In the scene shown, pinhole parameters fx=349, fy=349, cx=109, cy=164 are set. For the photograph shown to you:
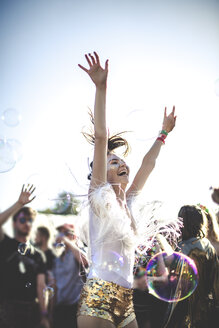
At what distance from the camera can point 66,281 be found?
542 centimetres

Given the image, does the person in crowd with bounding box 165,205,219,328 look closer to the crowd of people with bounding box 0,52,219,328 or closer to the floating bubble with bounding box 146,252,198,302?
the crowd of people with bounding box 0,52,219,328

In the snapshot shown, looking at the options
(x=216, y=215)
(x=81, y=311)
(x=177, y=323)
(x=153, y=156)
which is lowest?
(x=177, y=323)

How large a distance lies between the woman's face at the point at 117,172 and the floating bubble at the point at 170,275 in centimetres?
97

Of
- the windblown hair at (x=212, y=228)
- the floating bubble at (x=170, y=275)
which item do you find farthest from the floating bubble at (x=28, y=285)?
the windblown hair at (x=212, y=228)

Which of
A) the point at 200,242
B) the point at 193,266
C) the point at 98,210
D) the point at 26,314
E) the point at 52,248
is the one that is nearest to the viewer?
the point at 98,210

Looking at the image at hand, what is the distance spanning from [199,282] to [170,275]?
297 millimetres

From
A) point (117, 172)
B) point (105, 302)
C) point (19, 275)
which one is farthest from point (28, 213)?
point (105, 302)

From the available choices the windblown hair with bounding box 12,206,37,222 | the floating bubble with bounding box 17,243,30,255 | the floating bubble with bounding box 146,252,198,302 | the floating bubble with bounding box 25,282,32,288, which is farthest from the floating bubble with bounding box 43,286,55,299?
the floating bubble with bounding box 146,252,198,302

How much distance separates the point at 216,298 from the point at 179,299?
1.58 feet

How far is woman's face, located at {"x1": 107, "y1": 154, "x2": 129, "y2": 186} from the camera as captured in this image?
7.89ft

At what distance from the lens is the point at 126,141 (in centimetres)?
287

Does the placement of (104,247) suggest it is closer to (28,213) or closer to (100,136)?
(100,136)

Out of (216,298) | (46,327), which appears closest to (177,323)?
(216,298)

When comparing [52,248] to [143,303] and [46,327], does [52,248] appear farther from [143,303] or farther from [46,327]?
[143,303]
